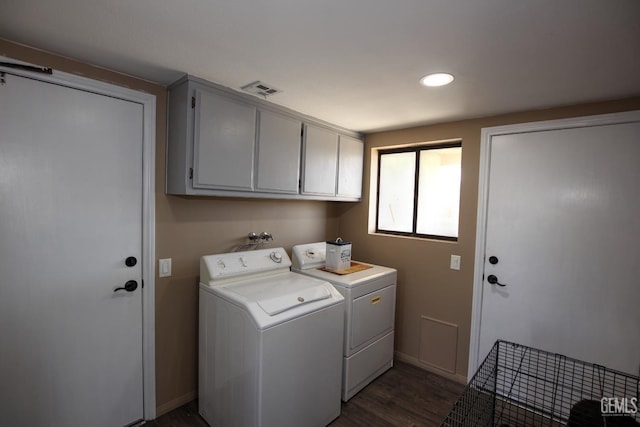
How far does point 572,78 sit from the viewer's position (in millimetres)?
1688

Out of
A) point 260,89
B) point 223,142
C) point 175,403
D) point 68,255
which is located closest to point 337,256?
point 223,142

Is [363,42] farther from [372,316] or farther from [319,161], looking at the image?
[372,316]

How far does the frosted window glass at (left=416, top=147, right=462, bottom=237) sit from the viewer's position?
9.14 ft

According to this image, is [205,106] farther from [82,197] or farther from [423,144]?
[423,144]

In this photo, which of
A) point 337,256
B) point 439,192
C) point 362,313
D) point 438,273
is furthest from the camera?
point 439,192

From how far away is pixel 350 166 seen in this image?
3090 mm

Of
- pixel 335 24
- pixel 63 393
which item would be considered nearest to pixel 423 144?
pixel 335 24

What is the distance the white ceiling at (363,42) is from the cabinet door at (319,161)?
59 cm

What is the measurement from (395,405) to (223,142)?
2275 mm

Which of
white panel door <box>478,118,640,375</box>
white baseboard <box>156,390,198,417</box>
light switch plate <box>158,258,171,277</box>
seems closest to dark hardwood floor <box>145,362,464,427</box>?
white baseboard <box>156,390,198,417</box>

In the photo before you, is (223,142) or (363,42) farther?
(223,142)

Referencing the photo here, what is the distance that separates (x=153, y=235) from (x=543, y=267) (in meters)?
2.76

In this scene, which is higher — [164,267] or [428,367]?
[164,267]

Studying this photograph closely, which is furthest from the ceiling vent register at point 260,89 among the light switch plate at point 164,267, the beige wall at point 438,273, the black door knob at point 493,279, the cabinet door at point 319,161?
the black door knob at point 493,279
